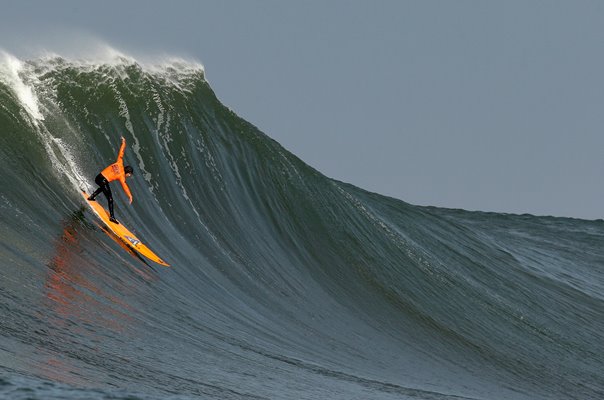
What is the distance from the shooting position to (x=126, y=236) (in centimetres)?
1236

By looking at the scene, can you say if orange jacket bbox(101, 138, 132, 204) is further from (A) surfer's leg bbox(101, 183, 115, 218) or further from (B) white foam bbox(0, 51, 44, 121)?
(B) white foam bbox(0, 51, 44, 121)

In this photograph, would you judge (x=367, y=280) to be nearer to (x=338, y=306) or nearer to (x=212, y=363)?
(x=338, y=306)

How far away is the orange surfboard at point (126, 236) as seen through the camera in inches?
483

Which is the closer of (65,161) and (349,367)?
(349,367)

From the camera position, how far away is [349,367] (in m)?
11.0

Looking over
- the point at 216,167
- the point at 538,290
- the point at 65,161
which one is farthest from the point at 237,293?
the point at 538,290

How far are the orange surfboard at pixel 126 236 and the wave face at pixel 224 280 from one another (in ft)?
0.60

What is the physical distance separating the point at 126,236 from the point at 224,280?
1404 millimetres

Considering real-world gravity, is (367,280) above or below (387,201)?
below

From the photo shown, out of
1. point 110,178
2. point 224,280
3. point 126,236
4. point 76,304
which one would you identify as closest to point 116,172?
point 110,178

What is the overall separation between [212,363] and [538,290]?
38.6 ft

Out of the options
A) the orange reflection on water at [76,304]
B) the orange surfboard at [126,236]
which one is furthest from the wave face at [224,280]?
the orange surfboard at [126,236]

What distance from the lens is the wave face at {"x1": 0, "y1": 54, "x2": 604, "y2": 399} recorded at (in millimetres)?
8203

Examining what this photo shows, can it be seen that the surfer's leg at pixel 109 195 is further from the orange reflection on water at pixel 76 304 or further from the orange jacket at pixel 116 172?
the orange reflection on water at pixel 76 304
